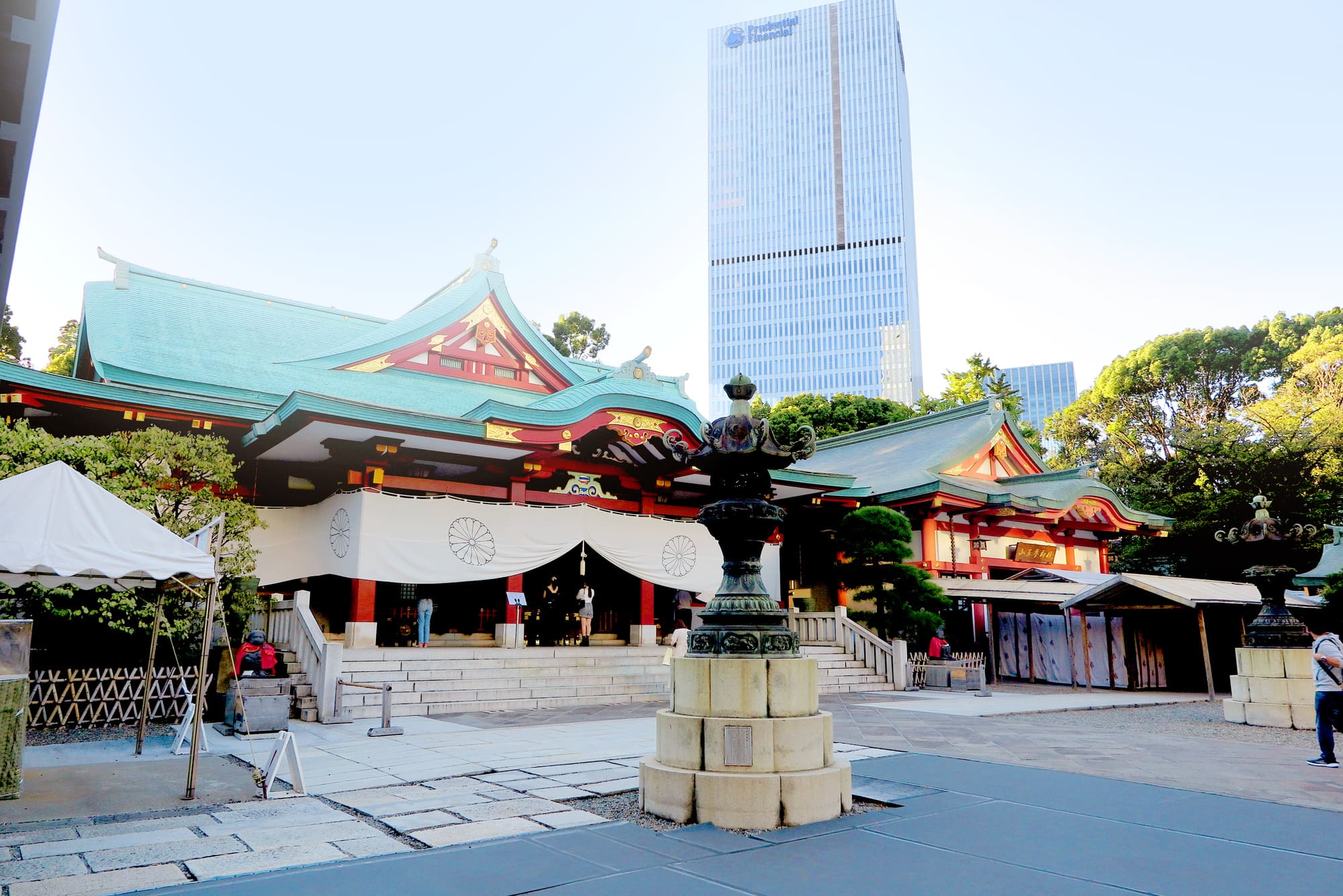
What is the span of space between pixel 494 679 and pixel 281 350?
10.8 m

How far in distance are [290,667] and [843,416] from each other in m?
35.2

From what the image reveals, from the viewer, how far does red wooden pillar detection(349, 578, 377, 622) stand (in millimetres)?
15320

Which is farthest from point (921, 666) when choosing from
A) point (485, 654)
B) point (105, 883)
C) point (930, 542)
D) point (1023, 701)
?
point (105, 883)

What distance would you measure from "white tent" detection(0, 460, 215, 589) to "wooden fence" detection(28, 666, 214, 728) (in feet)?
16.3

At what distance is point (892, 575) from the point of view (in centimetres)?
1925

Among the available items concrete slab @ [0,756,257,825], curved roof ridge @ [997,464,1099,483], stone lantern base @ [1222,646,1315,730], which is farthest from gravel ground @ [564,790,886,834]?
curved roof ridge @ [997,464,1099,483]

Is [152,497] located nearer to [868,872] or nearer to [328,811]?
[328,811]

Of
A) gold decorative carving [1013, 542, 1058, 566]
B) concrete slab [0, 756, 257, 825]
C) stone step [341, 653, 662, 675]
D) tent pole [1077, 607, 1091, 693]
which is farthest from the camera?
gold decorative carving [1013, 542, 1058, 566]

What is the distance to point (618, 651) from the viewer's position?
16750 mm

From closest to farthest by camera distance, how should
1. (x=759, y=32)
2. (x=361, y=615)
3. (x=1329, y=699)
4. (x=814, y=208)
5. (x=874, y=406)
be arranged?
(x=1329, y=699) < (x=361, y=615) < (x=874, y=406) < (x=814, y=208) < (x=759, y=32)

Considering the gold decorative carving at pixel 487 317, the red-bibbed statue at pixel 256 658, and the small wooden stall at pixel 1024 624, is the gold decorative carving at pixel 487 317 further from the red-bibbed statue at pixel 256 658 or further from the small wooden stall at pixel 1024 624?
the small wooden stall at pixel 1024 624

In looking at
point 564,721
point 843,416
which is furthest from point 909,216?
point 564,721

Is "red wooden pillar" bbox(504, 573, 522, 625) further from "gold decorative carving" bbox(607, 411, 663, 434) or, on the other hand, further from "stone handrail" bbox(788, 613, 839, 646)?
"stone handrail" bbox(788, 613, 839, 646)

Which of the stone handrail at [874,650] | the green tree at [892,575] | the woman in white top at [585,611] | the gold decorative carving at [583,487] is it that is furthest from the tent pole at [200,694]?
the green tree at [892,575]
